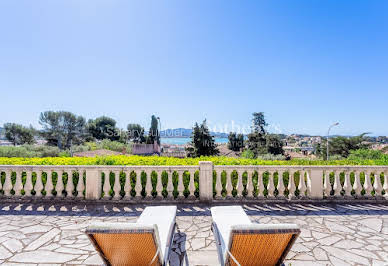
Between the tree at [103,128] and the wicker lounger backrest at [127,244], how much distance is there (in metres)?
56.9

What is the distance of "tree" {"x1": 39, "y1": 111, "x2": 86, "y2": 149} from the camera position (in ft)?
143

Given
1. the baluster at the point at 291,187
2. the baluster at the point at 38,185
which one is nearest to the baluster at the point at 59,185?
the baluster at the point at 38,185

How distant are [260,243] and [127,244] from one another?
1.40 metres

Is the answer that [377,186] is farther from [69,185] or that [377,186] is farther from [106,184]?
[69,185]

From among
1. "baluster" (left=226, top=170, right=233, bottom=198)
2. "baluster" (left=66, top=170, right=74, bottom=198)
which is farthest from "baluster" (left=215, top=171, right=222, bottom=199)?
"baluster" (left=66, top=170, right=74, bottom=198)

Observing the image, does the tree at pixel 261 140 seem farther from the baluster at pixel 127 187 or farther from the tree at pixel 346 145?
the baluster at pixel 127 187

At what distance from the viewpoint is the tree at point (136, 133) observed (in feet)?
183

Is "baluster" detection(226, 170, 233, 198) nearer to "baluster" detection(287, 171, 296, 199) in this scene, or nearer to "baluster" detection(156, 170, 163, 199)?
"baluster" detection(287, 171, 296, 199)

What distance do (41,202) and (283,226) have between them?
245 inches

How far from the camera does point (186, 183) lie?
5.62 m

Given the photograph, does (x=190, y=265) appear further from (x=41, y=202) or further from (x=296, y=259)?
(x=41, y=202)

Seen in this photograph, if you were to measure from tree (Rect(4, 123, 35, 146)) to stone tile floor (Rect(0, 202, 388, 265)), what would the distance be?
149ft

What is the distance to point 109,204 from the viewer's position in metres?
5.39

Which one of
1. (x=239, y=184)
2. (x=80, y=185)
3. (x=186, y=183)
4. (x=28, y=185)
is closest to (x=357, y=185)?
(x=239, y=184)
